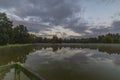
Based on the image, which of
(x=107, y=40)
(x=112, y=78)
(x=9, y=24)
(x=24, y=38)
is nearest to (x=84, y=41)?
(x=107, y=40)

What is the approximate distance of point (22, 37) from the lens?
93.5 meters

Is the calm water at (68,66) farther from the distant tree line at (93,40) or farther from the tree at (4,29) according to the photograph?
the distant tree line at (93,40)

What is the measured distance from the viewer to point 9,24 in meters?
64.0

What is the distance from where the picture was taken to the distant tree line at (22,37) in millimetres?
57963

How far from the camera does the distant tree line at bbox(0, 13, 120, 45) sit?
58.0 meters

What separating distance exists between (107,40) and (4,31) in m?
102

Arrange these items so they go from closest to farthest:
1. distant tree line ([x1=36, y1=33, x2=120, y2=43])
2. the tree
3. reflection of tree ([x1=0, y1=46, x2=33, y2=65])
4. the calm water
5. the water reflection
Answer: the calm water
the water reflection
reflection of tree ([x1=0, y1=46, x2=33, y2=65])
the tree
distant tree line ([x1=36, y1=33, x2=120, y2=43])

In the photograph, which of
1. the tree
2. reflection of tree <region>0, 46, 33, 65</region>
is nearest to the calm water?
reflection of tree <region>0, 46, 33, 65</region>

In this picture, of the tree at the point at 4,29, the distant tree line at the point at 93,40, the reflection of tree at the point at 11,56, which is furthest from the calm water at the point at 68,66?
the distant tree line at the point at 93,40

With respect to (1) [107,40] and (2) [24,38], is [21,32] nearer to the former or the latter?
(2) [24,38]

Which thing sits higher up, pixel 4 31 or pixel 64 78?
pixel 4 31

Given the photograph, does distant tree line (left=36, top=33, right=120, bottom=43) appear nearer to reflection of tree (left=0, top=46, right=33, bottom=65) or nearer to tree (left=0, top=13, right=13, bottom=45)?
tree (left=0, top=13, right=13, bottom=45)

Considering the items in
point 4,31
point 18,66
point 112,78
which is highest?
point 4,31

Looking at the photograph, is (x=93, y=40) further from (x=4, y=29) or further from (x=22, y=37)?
(x=4, y=29)
